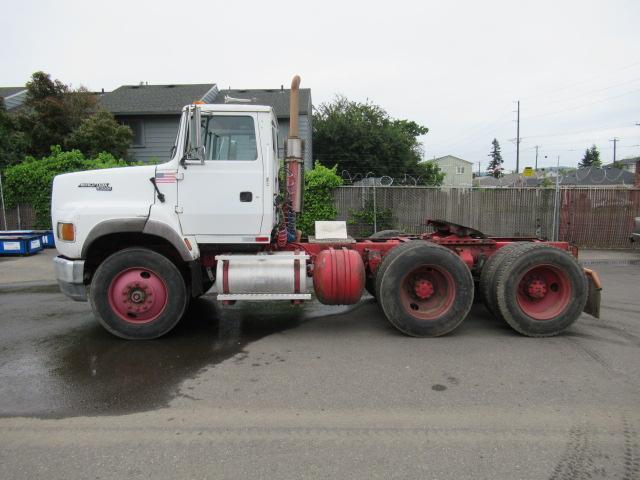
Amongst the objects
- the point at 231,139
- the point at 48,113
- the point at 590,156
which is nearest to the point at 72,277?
the point at 231,139

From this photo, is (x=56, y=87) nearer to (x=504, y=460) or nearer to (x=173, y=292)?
(x=173, y=292)

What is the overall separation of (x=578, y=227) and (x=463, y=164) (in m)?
64.1

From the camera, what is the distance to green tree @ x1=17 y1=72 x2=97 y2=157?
56.2 ft

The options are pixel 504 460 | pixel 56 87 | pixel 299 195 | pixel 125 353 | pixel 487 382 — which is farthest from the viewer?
pixel 56 87

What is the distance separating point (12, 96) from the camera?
25.5m

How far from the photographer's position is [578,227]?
1424cm

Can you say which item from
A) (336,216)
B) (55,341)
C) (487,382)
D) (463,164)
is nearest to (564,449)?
(487,382)

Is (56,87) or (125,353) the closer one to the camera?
(125,353)

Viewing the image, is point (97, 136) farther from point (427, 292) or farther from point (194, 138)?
point (427, 292)

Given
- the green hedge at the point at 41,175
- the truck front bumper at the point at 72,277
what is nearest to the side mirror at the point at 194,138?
the truck front bumper at the point at 72,277

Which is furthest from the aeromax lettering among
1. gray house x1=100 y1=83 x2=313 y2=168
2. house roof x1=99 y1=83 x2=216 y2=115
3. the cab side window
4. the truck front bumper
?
house roof x1=99 y1=83 x2=216 y2=115

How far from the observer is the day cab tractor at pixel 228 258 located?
549cm

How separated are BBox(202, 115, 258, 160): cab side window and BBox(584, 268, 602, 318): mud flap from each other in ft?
Result: 14.6

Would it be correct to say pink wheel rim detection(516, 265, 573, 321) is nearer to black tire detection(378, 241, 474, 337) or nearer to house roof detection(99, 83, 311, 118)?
black tire detection(378, 241, 474, 337)
